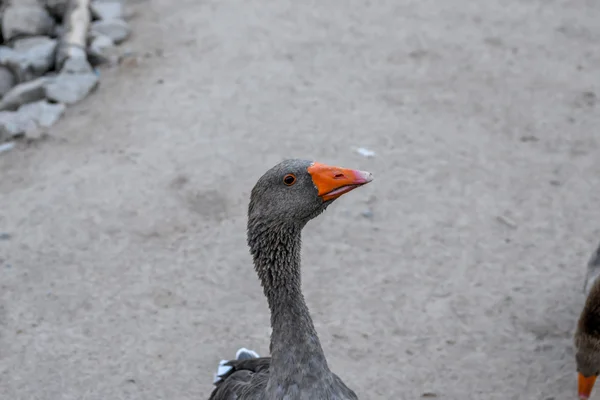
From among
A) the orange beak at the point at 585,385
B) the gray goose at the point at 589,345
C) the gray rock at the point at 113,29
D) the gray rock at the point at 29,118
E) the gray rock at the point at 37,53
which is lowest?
the gray rock at the point at 29,118

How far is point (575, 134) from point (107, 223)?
4.06 metres

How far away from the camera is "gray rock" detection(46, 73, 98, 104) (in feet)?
24.3

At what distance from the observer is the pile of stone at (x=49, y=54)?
23.8ft

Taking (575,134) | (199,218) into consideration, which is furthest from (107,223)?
(575,134)

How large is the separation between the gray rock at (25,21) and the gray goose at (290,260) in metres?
6.08

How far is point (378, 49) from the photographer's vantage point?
26.9ft

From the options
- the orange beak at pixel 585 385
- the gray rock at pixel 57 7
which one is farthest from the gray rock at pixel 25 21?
the orange beak at pixel 585 385

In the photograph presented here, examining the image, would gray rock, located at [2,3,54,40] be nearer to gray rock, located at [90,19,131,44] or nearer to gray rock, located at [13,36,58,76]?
gray rock, located at [13,36,58,76]

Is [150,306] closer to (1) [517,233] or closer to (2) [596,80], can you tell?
(1) [517,233]

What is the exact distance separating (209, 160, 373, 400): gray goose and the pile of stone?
4183 millimetres

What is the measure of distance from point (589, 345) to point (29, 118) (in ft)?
17.3

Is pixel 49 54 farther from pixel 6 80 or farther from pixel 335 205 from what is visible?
pixel 335 205

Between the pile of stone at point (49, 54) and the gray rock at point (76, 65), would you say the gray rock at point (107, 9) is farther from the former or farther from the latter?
the gray rock at point (76, 65)

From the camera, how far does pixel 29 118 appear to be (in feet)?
23.4
